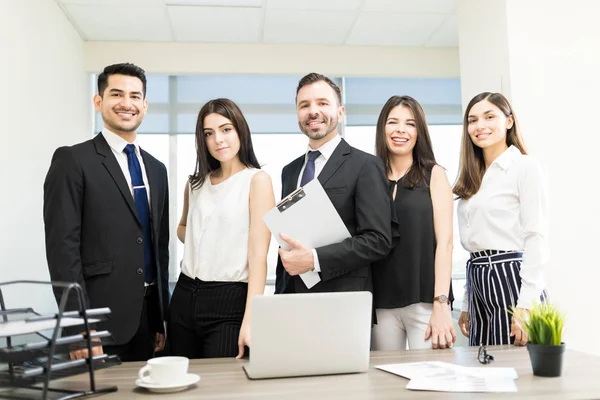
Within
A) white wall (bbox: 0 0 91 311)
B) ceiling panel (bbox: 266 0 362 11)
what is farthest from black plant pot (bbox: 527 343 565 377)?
ceiling panel (bbox: 266 0 362 11)

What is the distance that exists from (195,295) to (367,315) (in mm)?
734

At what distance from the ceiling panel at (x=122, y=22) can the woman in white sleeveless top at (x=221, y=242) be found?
2.69 m

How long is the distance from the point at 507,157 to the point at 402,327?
2.76 ft

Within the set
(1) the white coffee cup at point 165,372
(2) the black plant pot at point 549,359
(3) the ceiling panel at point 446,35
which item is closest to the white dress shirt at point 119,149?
(1) the white coffee cup at point 165,372

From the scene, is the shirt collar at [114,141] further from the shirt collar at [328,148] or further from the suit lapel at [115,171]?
the shirt collar at [328,148]

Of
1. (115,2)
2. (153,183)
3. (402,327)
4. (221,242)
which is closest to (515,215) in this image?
(402,327)

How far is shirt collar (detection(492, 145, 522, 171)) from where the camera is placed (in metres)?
2.15

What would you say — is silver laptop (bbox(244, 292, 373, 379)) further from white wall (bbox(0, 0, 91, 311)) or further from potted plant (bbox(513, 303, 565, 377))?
white wall (bbox(0, 0, 91, 311))

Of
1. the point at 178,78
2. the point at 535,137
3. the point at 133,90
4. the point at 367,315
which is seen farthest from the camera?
the point at 178,78

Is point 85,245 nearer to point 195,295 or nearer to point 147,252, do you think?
point 147,252

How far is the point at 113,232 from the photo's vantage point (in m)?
1.85

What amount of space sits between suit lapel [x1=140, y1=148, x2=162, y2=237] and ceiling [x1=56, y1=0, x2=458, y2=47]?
2.39 meters

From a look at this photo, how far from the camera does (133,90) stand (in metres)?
2.10

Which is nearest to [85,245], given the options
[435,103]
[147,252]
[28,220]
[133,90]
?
[147,252]
